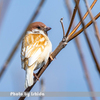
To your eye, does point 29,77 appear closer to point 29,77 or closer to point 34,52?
point 29,77

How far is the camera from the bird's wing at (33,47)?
11.8 feet

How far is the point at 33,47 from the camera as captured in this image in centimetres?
377

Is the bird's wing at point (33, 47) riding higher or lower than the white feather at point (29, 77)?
higher

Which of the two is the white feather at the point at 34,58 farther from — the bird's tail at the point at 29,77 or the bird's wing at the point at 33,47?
the bird's tail at the point at 29,77

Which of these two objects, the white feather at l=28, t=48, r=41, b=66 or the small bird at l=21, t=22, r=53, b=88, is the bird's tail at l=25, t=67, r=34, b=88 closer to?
the small bird at l=21, t=22, r=53, b=88

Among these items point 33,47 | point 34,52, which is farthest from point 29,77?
point 33,47

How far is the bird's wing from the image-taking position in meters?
3.61

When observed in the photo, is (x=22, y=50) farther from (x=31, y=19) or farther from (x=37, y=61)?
(x=31, y=19)

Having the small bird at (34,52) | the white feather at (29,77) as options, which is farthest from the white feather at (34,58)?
the white feather at (29,77)

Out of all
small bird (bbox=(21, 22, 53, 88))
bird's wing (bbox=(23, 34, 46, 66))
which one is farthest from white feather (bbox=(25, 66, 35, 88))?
bird's wing (bbox=(23, 34, 46, 66))

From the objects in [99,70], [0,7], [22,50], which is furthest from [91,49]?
[22,50]

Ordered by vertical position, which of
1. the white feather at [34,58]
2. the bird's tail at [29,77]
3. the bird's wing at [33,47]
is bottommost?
the bird's tail at [29,77]

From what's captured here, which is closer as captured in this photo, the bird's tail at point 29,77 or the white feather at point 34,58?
the bird's tail at point 29,77

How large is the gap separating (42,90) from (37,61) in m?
1.71
